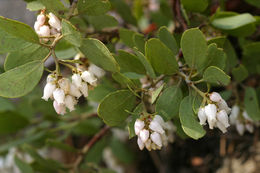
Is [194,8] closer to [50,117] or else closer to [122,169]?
[50,117]

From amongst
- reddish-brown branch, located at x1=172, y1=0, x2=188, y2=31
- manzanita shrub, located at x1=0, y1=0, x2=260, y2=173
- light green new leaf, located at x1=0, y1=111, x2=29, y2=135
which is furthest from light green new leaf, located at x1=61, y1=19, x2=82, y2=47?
light green new leaf, located at x1=0, y1=111, x2=29, y2=135

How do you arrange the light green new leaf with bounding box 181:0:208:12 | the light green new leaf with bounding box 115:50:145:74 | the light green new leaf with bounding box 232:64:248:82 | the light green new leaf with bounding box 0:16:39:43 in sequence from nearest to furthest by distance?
the light green new leaf with bounding box 0:16:39:43 → the light green new leaf with bounding box 115:50:145:74 → the light green new leaf with bounding box 181:0:208:12 → the light green new leaf with bounding box 232:64:248:82

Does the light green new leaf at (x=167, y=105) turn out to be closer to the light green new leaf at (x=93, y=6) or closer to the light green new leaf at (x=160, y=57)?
the light green new leaf at (x=160, y=57)

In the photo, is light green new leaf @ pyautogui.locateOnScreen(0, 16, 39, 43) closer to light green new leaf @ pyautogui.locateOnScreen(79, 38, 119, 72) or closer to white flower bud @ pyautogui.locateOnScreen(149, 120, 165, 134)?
light green new leaf @ pyautogui.locateOnScreen(79, 38, 119, 72)

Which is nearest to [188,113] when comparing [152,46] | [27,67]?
[152,46]

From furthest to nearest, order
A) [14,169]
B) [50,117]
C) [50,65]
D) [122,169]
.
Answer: [50,65], [122,169], [14,169], [50,117]

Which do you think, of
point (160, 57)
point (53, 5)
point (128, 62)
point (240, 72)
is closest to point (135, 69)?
point (128, 62)
